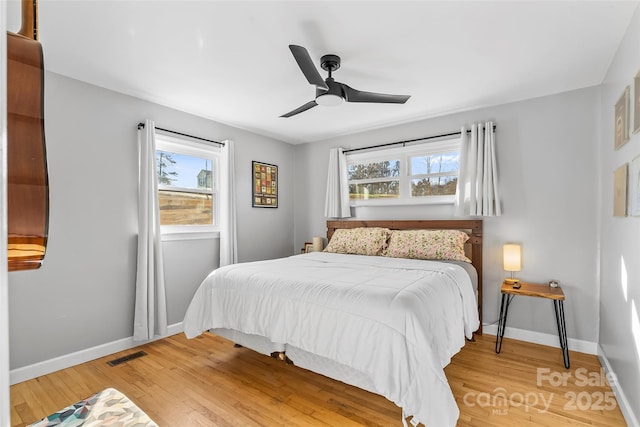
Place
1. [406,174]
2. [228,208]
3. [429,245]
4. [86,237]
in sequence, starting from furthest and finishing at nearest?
[406,174], [228,208], [429,245], [86,237]

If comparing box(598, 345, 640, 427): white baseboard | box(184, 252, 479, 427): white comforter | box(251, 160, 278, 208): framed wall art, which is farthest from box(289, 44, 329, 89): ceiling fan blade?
box(598, 345, 640, 427): white baseboard

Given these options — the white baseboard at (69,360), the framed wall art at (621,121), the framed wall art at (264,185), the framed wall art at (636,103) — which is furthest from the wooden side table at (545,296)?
the white baseboard at (69,360)

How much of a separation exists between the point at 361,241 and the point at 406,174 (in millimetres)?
1060

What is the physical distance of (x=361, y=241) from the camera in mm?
3830

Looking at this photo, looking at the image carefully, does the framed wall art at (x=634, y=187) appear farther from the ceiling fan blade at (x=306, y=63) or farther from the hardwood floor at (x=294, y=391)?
the ceiling fan blade at (x=306, y=63)

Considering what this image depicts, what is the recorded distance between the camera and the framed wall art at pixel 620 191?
6.81ft

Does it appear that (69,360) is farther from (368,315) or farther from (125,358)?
(368,315)

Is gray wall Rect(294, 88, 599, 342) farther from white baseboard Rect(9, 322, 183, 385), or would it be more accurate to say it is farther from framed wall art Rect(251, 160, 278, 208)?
white baseboard Rect(9, 322, 183, 385)

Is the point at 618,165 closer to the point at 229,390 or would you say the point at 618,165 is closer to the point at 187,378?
the point at 229,390

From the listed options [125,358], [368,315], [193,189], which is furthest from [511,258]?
[125,358]

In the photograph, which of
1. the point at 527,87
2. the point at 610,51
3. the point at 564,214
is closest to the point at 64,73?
the point at 527,87

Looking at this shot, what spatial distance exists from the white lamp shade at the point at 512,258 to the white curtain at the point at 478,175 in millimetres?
382

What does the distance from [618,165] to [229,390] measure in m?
3.22

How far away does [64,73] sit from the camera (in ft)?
8.72
